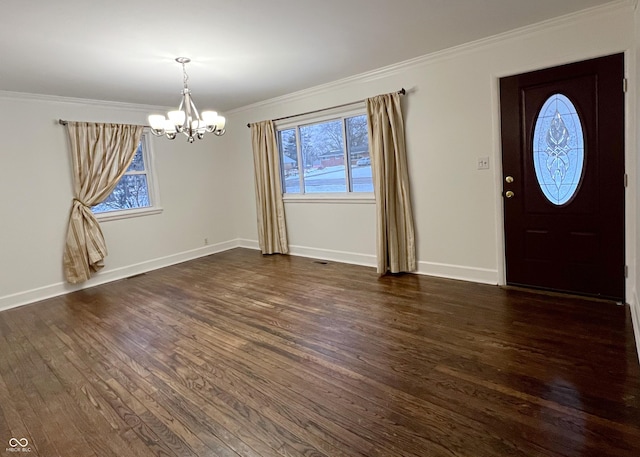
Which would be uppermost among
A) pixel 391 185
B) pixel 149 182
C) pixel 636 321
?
pixel 149 182

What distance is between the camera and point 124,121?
17.2 feet

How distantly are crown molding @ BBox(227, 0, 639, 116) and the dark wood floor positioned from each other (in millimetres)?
2343

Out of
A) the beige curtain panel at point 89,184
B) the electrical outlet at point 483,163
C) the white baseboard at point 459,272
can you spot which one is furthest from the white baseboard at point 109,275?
the electrical outlet at point 483,163

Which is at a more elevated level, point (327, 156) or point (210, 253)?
point (327, 156)

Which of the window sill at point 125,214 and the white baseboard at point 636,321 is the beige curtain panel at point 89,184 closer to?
the window sill at point 125,214

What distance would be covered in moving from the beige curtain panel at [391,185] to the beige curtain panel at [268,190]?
1816 mm

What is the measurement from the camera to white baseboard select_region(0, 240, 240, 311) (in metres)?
4.35

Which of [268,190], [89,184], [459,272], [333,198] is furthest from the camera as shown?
[268,190]

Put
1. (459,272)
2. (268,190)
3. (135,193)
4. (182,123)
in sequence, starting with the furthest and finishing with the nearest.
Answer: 1. (268,190)
2. (135,193)
3. (459,272)
4. (182,123)

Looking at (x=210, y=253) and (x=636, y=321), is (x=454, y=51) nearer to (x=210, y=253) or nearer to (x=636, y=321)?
(x=636, y=321)

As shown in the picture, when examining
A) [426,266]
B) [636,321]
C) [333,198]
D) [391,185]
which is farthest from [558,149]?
[333,198]

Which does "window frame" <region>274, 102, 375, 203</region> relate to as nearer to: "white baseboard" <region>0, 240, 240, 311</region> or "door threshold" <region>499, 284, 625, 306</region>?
"white baseboard" <region>0, 240, 240, 311</region>

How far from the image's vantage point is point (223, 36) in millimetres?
2967

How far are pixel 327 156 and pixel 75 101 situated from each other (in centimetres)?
328
